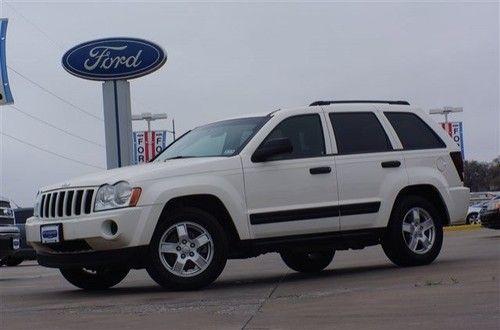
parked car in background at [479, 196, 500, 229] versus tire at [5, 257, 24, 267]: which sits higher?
parked car in background at [479, 196, 500, 229]

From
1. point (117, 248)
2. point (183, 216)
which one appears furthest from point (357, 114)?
point (117, 248)

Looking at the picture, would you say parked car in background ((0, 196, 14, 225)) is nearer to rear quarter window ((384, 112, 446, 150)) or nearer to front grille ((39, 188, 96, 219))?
front grille ((39, 188, 96, 219))

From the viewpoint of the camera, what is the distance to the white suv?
8242 millimetres

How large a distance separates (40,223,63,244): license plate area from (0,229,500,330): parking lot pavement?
1.97 ft

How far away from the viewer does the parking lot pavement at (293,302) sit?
6.35 meters

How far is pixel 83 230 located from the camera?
817cm

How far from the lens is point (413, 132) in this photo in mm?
10258

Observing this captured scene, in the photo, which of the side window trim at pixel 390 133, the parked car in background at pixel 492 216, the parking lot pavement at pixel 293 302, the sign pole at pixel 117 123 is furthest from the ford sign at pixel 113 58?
the side window trim at pixel 390 133

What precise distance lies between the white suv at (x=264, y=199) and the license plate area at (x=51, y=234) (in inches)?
0.4

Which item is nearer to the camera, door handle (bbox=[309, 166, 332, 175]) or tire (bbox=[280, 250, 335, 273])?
door handle (bbox=[309, 166, 332, 175])

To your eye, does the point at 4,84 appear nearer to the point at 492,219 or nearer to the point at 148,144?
the point at 148,144

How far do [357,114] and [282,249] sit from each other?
1992mm

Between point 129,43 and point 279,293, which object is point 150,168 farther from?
point 129,43

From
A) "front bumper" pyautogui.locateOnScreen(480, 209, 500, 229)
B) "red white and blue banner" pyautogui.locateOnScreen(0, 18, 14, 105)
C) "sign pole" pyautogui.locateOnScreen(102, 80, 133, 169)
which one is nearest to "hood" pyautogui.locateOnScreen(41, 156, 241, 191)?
"front bumper" pyautogui.locateOnScreen(480, 209, 500, 229)
